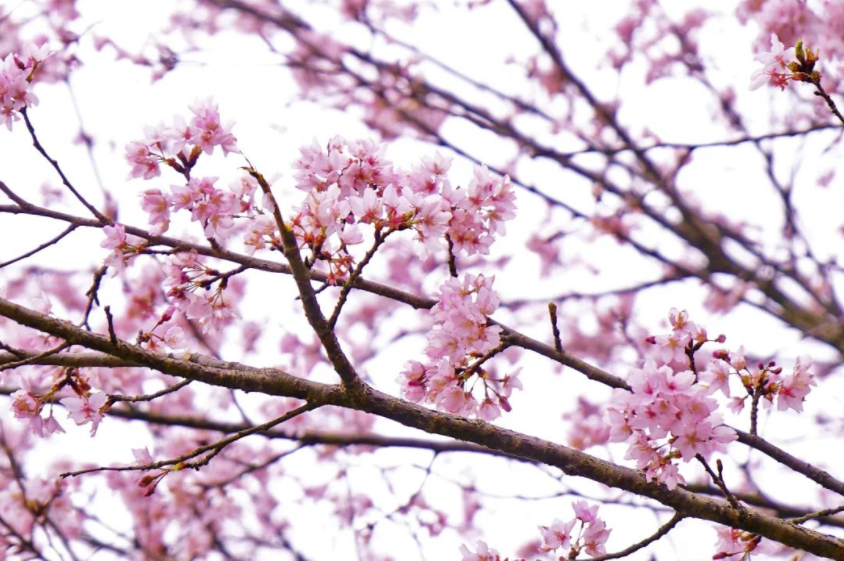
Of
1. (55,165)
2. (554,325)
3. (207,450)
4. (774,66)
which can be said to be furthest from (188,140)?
(774,66)

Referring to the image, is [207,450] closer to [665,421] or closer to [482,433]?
[482,433]

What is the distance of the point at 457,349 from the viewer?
8.23 ft

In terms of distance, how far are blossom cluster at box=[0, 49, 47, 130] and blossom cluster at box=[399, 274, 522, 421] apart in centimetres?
158

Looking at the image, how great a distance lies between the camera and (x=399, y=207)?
7.59ft

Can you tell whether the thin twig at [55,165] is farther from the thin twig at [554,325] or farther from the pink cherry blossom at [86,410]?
the thin twig at [554,325]

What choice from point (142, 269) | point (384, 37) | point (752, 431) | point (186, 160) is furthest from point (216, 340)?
point (752, 431)

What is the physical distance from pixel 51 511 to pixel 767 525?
495cm

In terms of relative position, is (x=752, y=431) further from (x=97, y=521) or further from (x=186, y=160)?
(x=97, y=521)

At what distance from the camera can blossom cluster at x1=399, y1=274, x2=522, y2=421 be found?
247 cm

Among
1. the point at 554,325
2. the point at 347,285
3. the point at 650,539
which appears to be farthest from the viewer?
the point at 554,325

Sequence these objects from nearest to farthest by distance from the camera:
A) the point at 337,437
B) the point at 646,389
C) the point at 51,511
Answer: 1. the point at 646,389
2. the point at 337,437
3. the point at 51,511

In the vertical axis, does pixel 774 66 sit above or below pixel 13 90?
below

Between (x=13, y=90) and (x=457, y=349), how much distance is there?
1.75 meters

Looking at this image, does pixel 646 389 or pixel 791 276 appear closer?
pixel 646 389
